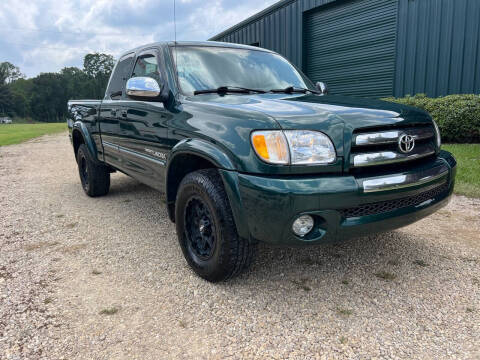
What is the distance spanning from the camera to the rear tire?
4.95 metres

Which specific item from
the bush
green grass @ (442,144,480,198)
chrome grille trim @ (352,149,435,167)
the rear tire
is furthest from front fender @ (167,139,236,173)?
the bush

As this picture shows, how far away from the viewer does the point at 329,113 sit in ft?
7.29

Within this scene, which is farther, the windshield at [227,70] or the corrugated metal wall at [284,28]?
the corrugated metal wall at [284,28]

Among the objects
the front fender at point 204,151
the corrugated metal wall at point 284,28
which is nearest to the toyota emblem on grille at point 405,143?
the front fender at point 204,151

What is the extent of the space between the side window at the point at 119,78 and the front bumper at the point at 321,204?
2473 millimetres

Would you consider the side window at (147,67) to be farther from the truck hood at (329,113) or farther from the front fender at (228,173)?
the front fender at (228,173)

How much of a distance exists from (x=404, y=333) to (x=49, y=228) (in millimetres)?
3477

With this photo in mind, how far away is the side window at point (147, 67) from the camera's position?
3.38 m

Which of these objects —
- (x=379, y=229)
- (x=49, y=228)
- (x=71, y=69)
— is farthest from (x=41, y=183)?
(x=71, y=69)

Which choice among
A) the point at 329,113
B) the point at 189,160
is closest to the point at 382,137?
the point at 329,113

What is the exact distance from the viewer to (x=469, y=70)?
8.10 meters

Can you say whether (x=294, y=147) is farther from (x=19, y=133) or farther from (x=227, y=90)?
(x=19, y=133)

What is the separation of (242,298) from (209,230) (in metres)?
0.51

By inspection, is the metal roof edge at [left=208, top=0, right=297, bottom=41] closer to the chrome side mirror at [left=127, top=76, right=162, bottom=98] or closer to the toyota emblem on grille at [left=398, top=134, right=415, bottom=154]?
the chrome side mirror at [left=127, top=76, right=162, bottom=98]
